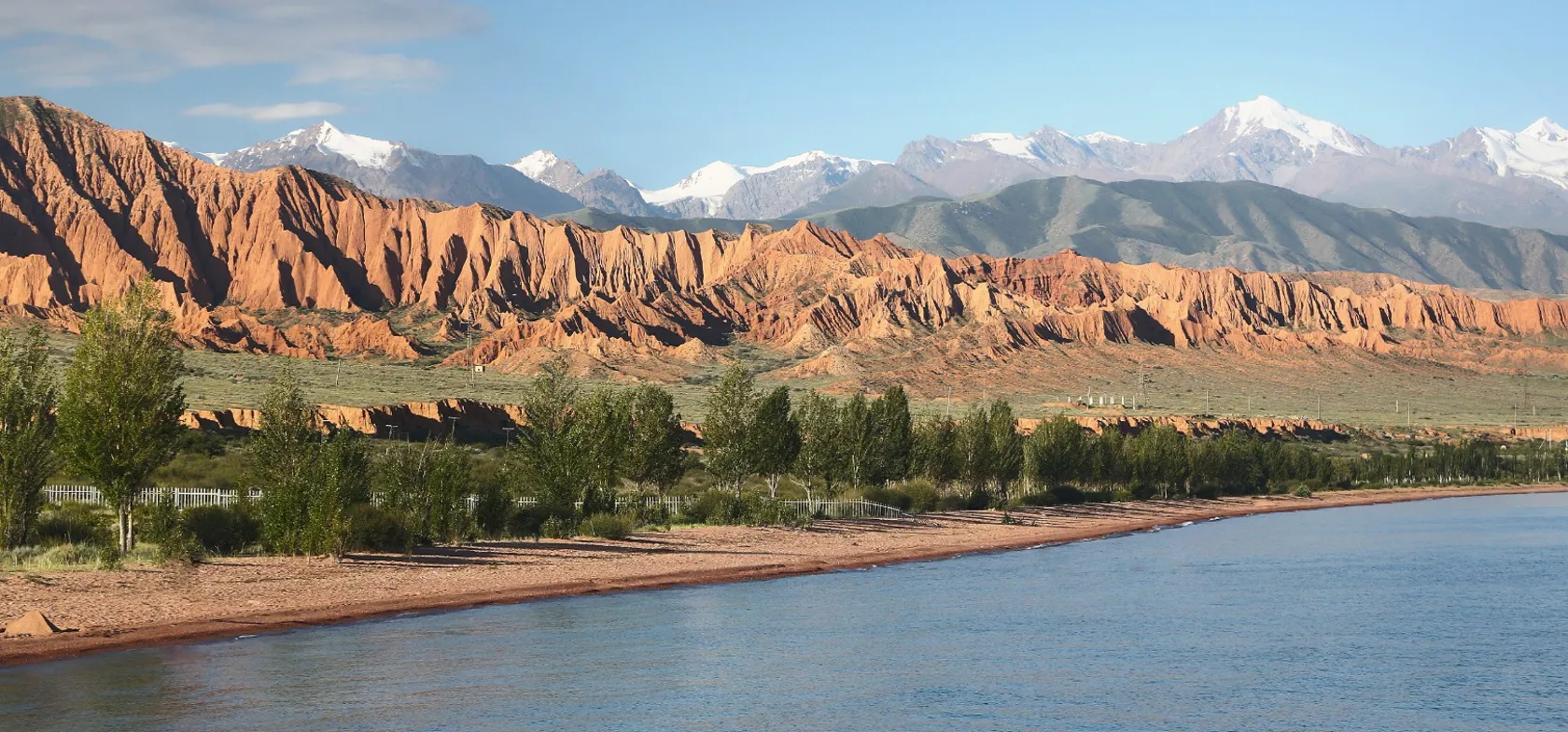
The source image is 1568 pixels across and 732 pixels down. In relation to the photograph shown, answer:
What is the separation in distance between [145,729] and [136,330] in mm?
16159

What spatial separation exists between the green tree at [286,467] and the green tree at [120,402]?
3281 millimetres

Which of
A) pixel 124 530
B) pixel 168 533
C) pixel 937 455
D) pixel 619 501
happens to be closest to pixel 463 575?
pixel 168 533

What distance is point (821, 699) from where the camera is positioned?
86.9ft

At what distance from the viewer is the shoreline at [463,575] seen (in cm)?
2952

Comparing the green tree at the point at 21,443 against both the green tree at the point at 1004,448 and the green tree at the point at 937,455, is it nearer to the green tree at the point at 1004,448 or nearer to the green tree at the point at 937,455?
the green tree at the point at 937,455

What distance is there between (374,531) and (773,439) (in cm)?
2691

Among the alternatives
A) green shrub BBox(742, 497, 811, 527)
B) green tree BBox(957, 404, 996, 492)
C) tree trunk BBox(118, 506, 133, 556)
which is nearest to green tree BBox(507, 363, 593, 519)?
green shrub BBox(742, 497, 811, 527)

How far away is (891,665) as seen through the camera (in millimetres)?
30312

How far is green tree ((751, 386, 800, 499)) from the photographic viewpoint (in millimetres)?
64250

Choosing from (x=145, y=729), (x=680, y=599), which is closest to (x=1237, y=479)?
(x=680, y=599)

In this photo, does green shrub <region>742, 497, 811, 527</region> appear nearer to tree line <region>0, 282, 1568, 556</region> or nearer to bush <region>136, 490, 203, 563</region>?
tree line <region>0, 282, 1568, 556</region>

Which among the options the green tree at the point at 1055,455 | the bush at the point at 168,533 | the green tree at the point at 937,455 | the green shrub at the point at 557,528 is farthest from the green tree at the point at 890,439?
the bush at the point at 168,533

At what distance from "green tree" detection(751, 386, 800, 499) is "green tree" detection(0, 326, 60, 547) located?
32.7 metres

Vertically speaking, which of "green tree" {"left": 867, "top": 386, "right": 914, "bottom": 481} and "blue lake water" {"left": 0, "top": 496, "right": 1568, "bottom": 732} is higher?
"green tree" {"left": 867, "top": 386, "right": 914, "bottom": 481}
